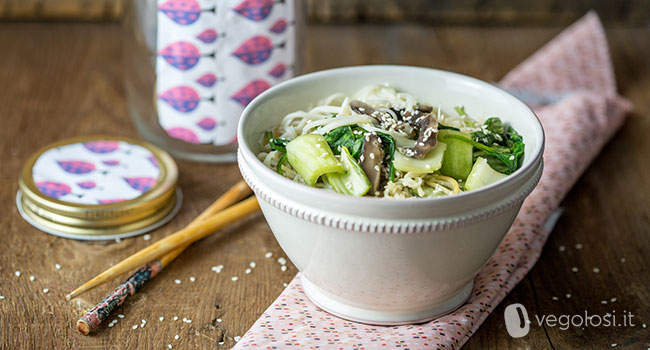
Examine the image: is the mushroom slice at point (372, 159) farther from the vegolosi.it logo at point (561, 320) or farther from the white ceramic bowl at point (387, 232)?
the vegolosi.it logo at point (561, 320)

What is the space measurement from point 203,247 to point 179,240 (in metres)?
0.07

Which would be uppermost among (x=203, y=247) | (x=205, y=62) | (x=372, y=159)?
(x=372, y=159)

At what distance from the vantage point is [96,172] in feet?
4.42

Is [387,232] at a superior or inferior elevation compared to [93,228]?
superior

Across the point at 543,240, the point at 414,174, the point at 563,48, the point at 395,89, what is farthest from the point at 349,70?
the point at 563,48

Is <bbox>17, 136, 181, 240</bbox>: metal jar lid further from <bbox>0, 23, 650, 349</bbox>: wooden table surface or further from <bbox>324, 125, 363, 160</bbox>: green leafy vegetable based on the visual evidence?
<bbox>324, 125, 363, 160</bbox>: green leafy vegetable

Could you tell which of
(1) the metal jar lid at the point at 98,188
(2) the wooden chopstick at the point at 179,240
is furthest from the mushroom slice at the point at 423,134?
(1) the metal jar lid at the point at 98,188

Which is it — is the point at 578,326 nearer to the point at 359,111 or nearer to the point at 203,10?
the point at 359,111

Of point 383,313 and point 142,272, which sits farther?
point 142,272

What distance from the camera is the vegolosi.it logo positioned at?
3.47 feet

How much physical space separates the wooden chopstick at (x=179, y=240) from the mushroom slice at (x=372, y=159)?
1.16 feet

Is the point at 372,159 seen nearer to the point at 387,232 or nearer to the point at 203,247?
the point at 387,232

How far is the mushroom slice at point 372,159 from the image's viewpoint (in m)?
0.97

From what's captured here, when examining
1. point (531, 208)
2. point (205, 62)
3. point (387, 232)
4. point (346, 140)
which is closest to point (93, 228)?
point (205, 62)
